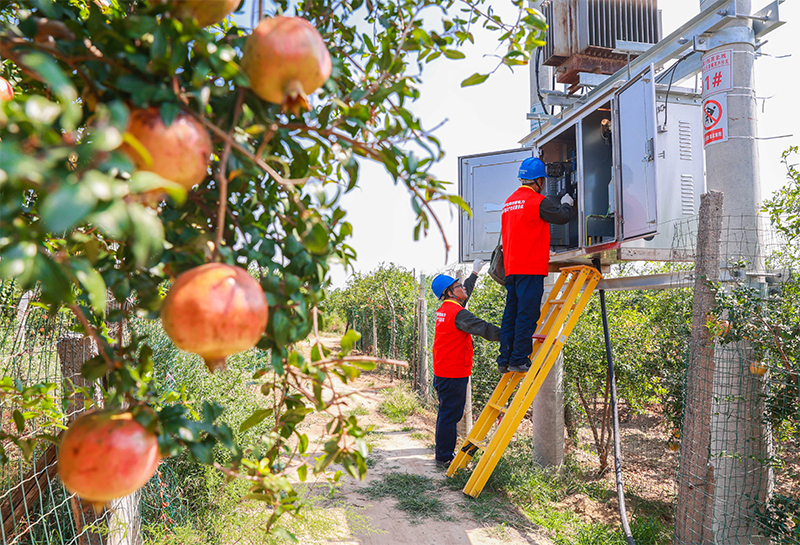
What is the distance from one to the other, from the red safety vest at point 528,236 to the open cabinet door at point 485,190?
1.47 m

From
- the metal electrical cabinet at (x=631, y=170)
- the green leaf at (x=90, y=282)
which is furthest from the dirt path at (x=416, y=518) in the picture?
the green leaf at (x=90, y=282)

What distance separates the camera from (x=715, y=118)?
3.72m

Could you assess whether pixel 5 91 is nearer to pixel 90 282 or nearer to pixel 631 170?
pixel 90 282

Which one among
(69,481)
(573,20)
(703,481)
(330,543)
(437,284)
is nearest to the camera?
(69,481)

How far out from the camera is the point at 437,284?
6.48 metres

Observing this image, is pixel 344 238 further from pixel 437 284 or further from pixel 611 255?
pixel 437 284

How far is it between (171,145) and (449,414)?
5.67m

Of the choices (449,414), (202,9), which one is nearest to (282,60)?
(202,9)

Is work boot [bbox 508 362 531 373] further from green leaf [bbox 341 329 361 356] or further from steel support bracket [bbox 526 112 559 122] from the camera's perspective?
green leaf [bbox 341 329 361 356]

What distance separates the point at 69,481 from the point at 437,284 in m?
5.90

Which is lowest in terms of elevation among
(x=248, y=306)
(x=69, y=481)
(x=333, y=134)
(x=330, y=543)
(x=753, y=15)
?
(x=330, y=543)

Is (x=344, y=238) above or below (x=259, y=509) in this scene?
above

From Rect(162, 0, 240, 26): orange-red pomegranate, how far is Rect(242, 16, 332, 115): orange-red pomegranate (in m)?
0.05

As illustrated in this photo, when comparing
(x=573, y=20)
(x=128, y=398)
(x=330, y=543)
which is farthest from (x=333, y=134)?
(x=573, y=20)
